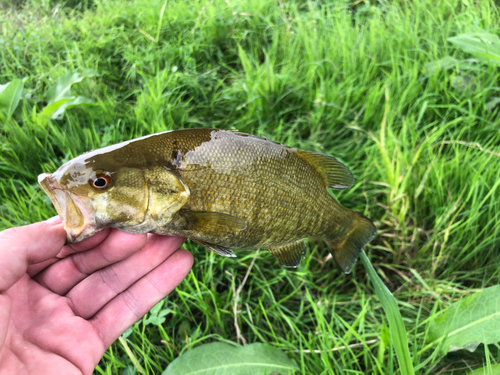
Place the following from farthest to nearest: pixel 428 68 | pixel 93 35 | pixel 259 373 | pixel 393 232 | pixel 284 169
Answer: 1. pixel 93 35
2. pixel 428 68
3. pixel 393 232
4. pixel 259 373
5. pixel 284 169

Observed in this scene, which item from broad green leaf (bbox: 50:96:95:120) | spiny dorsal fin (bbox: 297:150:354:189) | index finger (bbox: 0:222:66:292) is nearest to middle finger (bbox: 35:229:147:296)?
index finger (bbox: 0:222:66:292)

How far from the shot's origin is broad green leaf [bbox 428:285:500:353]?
1.80 meters

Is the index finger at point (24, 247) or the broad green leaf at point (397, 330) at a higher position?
the index finger at point (24, 247)

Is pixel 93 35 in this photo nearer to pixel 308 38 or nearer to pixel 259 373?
pixel 308 38

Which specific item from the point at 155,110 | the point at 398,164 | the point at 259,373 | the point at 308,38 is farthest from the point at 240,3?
the point at 259,373

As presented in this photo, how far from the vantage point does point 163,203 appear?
147 centimetres

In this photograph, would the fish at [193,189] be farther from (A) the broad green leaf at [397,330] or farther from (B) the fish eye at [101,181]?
(A) the broad green leaf at [397,330]

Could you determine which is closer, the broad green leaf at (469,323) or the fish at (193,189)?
the fish at (193,189)

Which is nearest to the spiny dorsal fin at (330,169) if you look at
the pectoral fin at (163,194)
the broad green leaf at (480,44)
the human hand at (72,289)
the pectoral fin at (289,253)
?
the pectoral fin at (289,253)

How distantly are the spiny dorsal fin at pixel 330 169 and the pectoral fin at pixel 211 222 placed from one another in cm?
50

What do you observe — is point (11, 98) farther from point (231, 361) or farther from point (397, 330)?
point (397, 330)

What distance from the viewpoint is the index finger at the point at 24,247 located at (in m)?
1.45

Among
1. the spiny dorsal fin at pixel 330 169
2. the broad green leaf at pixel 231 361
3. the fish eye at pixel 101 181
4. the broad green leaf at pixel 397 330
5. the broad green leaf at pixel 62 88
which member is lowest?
the broad green leaf at pixel 231 361

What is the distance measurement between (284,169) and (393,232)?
132 centimetres
